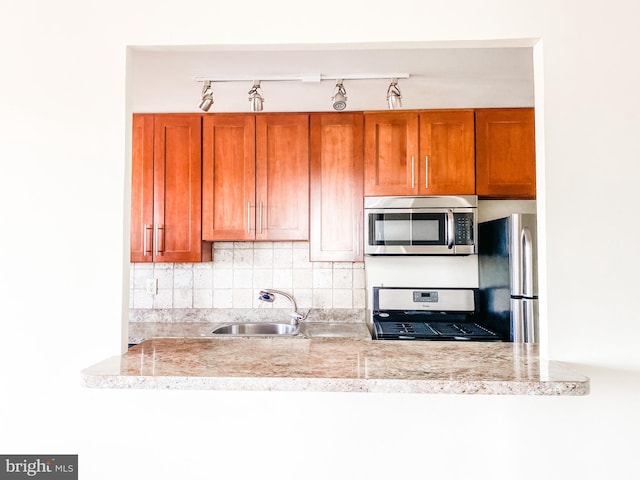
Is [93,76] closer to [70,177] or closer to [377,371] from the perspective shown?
[70,177]

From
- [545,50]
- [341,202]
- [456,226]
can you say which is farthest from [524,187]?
[545,50]

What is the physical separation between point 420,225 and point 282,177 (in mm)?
944

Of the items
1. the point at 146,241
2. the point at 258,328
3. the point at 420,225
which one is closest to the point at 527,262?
the point at 420,225

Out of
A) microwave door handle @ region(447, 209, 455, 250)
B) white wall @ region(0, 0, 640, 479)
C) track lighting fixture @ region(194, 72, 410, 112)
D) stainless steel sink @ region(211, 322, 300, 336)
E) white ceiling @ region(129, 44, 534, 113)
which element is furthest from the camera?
stainless steel sink @ region(211, 322, 300, 336)

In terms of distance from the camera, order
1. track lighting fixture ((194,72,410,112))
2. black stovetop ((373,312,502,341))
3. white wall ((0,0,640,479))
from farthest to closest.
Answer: black stovetop ((373,312,502,341)) → track lighting fixture ((194,72,410,112)) → white wall ((0,0,640,479))

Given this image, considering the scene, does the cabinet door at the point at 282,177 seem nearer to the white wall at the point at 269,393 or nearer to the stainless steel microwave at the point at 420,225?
the stainless steel microwave at the point at 420,225

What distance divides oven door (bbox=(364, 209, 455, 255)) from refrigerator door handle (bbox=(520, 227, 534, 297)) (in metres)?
0.45

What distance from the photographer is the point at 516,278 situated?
2.07 m

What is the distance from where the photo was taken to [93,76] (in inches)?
46.1

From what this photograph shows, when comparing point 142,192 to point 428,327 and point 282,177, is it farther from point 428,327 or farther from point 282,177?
point 428,327

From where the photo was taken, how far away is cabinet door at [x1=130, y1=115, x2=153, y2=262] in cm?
252

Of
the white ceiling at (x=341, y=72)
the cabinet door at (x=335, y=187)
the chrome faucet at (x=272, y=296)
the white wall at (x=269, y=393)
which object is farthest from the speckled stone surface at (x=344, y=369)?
the chrome faucet at (x=272, y=296)

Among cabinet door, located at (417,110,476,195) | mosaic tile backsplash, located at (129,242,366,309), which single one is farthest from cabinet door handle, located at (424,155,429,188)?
mosaic tile backsplash, located at (129,242,366,309)

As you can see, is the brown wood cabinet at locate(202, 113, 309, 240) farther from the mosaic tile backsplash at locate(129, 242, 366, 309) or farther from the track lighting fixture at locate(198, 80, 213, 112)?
the track lighting fixture at locate(198, 80, 213, 112)
